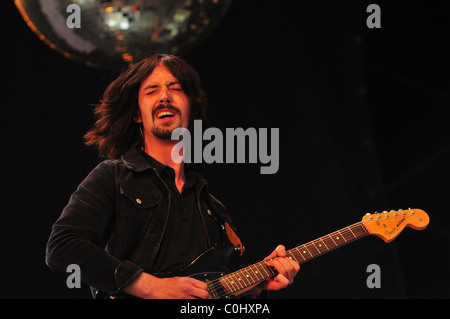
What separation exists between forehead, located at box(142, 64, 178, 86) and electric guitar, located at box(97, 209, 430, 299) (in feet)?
2.86

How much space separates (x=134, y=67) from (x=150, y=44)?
542 mm

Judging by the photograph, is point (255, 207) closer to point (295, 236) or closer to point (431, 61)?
point (295, 236)

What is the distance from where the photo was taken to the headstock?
98.7 inches

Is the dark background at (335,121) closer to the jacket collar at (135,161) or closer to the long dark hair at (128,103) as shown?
the long dark hair at (128,103)

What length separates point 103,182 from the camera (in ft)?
7.45

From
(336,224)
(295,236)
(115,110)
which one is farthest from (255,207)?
(115,110)

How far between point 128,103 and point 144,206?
0.66m

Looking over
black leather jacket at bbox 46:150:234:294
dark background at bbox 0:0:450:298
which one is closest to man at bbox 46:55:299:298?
black leather jacket at bbox 46:150:234:294

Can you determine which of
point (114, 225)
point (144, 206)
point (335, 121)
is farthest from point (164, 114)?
point (335, 121)

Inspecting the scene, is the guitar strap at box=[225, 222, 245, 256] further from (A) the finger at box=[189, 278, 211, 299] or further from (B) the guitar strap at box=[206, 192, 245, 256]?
(A) the finger at box=[189, 278, 211, 299]

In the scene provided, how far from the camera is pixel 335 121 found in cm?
429

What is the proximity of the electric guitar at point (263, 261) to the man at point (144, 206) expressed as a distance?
0.06 m

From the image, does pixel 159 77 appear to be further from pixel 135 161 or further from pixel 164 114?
pixel 135 161

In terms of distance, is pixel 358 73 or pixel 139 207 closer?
pixel 139 207
